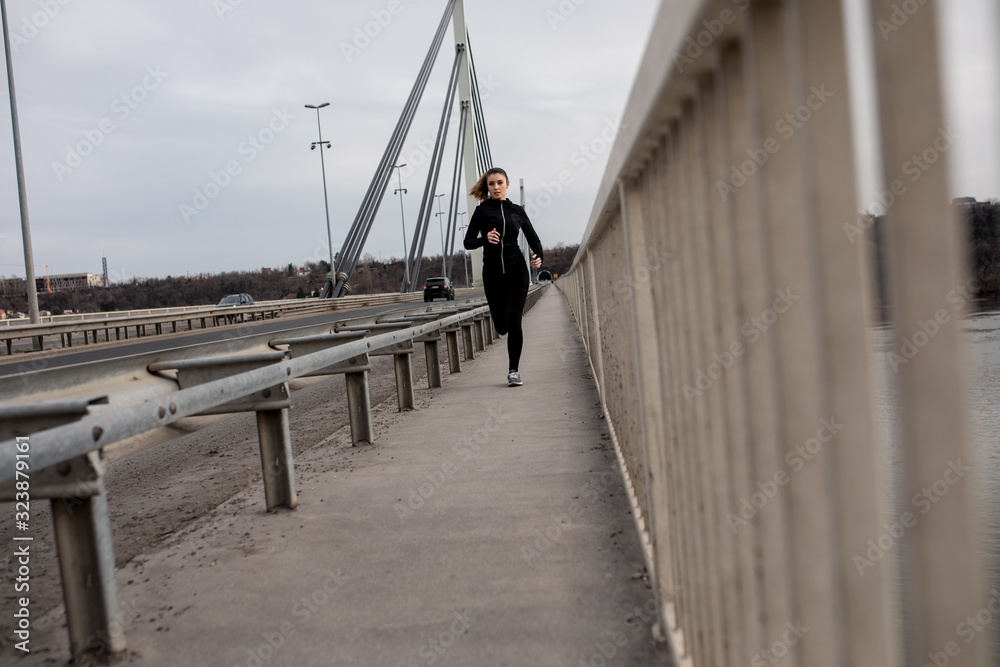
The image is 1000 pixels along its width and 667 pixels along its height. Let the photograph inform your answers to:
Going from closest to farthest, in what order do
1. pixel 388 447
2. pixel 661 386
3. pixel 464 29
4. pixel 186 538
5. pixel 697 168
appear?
pixel 697 168 < pixel 661 386 < pixel 186 538 < pixel 388 447 < pixel 464 29

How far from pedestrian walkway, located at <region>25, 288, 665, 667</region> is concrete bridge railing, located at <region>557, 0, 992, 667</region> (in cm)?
56

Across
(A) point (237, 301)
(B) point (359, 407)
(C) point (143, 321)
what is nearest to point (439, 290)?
(A) point (237, 301)

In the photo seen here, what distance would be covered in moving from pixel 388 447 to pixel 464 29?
102ft

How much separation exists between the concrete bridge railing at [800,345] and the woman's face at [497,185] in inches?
212

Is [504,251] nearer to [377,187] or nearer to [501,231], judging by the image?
[501,231]

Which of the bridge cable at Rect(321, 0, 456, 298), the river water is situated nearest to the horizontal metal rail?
the bridge cable at Rect(321, 0, 456, 298)

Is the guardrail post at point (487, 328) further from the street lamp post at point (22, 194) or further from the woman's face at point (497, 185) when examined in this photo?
the street lamp post at point (22, 194)

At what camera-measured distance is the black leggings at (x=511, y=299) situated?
6855 millimetres

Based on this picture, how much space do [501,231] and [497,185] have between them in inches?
16.3

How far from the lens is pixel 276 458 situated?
10.8 feet

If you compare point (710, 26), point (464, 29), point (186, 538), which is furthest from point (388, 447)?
point (464, 29)

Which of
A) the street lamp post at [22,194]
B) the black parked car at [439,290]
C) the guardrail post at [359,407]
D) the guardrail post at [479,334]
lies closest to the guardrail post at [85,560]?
the guardrail post at [359,407]

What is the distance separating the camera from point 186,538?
9.89 feet

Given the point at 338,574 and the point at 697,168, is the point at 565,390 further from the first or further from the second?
the point at 697,168
